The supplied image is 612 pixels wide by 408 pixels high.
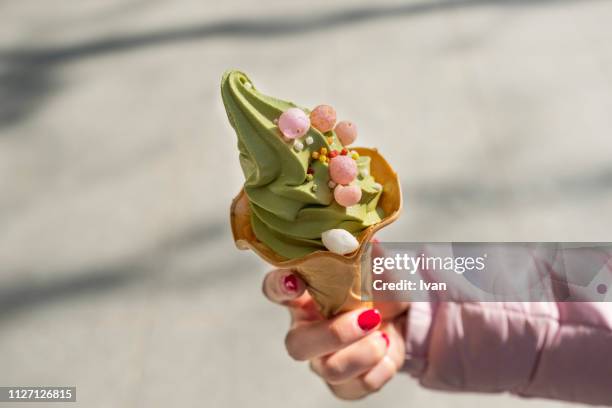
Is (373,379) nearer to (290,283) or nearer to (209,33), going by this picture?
(290,283)

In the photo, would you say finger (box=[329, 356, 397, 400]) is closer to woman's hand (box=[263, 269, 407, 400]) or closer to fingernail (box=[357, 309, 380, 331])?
woman's hand (box=[263, 269, 407, 400])

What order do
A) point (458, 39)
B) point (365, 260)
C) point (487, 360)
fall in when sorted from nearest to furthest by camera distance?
point (365, 260) → point (487, 360) → point (458, 39)

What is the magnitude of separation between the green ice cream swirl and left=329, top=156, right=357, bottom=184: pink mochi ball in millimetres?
16

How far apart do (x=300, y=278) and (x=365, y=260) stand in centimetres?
10

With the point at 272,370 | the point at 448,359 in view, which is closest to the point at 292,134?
the point at 448,359

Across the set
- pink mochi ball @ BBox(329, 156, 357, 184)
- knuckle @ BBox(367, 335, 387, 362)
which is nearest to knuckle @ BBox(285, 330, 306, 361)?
knuckle @ BBox(367, 335, 387, 362)

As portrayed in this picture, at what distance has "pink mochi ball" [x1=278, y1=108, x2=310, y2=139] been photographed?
0.78 meters

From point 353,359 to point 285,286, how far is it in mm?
178

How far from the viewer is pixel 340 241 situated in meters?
0.79

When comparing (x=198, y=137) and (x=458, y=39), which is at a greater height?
(x=458, y=39)

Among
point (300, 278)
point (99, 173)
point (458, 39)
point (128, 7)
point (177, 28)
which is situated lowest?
point (300, 278)

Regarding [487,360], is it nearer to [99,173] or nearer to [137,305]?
[137,305]

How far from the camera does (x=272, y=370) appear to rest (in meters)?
1.33

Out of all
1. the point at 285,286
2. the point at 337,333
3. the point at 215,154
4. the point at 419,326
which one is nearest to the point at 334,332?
the point at 337,333
